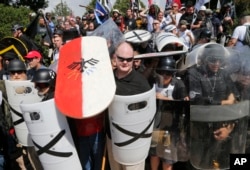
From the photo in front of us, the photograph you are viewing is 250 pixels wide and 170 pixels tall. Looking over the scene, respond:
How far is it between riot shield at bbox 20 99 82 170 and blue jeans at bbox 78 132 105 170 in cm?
26

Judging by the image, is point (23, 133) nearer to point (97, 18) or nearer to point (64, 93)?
point (64, 93)

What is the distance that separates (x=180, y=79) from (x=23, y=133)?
6.03 ft

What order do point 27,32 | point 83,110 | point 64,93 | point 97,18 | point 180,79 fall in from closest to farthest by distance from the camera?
1. point 83,110
2. point 64,93
3. point 180,79
4. point 97,18
5. point 27,32

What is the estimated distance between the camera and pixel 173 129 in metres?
3.57

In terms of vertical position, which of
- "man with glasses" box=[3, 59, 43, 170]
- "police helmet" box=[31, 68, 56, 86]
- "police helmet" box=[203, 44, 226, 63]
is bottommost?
"man with glasses" box=[3, 59, 43, 170]

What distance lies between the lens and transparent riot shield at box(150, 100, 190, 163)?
351 cm

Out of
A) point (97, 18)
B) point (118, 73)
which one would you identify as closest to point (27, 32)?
point (97, 18)

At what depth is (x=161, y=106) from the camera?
11.7ft

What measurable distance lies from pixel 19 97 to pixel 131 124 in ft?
4.60

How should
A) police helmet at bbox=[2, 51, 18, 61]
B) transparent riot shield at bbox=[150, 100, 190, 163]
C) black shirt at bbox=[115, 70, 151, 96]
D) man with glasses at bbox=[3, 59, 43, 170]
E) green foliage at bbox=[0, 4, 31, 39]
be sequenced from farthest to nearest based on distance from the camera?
1. green foliage at bbox=[0, 4, 31, 39]
2. police helmet at bbox=[2, 51, 18, 61]
3. man with glasses at bbox=[3, 59, 43, 170]
4. transparent riot shield at bbox=[150, 100, 190, 163]
5. black shirt at bbox=[115, 70, 151, 96]

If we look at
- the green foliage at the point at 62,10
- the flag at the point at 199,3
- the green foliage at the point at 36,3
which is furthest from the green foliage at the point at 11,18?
the green foliage at the point at 36,3

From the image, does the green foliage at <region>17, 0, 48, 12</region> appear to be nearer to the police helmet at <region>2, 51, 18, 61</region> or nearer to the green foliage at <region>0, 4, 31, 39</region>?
the green foliage at <region>0, 4, 31, 39</region>

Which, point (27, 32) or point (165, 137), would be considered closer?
point (165, 137)

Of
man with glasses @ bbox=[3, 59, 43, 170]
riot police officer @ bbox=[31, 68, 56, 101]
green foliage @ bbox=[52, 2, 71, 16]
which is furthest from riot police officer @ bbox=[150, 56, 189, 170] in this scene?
green foliage @ bbox=[52, 2, 71, 16]
